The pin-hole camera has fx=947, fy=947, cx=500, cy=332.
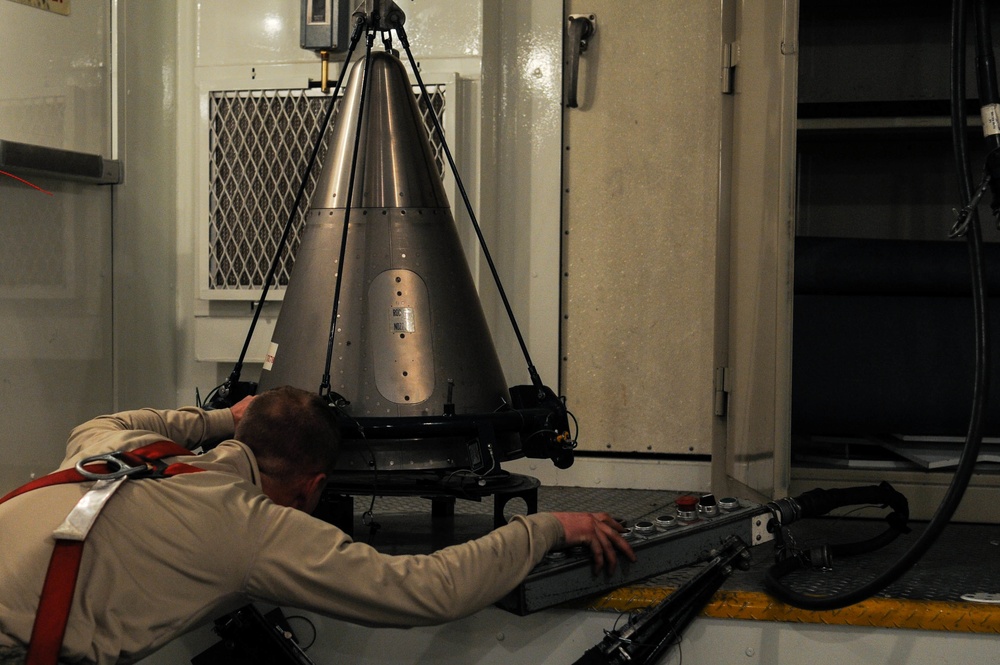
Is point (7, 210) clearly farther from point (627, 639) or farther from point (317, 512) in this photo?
point (627, 639)

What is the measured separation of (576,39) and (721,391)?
1.04 m

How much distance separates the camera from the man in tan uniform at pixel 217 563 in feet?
3.84

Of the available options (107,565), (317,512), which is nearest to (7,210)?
(317,512)

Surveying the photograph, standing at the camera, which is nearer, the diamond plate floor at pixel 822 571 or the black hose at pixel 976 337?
the black hose at pixel 976 337

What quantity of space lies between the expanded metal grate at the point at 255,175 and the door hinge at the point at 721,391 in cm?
118

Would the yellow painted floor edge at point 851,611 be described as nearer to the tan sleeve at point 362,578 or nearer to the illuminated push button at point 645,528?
the illuminated push button at point 645,528

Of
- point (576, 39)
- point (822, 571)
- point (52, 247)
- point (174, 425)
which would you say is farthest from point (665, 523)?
point (52, 247)

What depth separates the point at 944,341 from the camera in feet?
8.50

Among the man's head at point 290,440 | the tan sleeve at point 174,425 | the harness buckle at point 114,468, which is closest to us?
the harness buckle at point 114,468

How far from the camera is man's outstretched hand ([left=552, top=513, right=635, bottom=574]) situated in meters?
1.49

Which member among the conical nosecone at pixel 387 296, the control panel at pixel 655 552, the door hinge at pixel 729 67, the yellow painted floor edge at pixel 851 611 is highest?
the door hinge at pixel 729 67

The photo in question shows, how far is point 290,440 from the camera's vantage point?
1.45 m

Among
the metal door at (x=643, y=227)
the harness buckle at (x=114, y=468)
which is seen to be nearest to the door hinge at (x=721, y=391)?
the metal door at (x=643, y=227)

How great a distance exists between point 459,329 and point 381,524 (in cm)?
49
